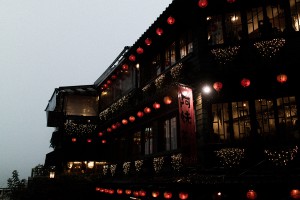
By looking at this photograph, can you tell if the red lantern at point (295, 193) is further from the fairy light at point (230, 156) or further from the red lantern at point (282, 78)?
the red lantern at point (282, 78)

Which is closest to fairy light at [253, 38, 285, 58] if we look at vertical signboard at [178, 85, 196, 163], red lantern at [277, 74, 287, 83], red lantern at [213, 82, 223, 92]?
red lantern at [277, 74, 287, 83]

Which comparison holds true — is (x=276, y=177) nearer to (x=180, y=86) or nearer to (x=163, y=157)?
(x=180, y=86)

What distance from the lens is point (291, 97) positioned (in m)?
11.4

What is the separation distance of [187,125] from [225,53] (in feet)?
12.4

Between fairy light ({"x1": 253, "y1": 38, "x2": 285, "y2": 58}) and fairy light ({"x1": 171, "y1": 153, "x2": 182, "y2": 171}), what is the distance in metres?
5.98

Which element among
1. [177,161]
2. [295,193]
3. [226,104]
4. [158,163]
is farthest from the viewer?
[158,163]

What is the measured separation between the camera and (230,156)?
1158 cm

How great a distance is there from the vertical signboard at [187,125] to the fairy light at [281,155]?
282 cm

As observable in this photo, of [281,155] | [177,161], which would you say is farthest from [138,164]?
[281,155]

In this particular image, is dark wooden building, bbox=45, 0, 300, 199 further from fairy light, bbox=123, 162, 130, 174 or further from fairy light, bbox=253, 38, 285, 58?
fairy light, bbox=123, 162, 130, 174

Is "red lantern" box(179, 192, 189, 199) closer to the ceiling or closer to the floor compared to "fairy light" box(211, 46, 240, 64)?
closer to the floor

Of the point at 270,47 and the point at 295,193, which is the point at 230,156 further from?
the point at 270,47

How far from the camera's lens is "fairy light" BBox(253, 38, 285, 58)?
11.9m

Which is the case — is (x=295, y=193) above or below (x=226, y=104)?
below
